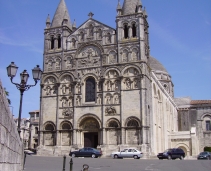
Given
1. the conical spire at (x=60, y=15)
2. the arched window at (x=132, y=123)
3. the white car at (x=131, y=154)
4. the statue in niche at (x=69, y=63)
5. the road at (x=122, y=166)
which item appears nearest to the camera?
the road at (x=122, y=166)

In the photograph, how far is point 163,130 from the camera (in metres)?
42.9

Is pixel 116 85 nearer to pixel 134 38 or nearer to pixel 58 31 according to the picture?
pixel 134 38

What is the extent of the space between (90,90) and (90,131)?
5.03 meters

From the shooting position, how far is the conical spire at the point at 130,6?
3753 centimetres

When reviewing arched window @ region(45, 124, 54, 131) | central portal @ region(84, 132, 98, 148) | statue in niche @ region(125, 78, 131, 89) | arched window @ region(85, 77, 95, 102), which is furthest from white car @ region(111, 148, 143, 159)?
arched window @ region(45, 124, 54, 131)

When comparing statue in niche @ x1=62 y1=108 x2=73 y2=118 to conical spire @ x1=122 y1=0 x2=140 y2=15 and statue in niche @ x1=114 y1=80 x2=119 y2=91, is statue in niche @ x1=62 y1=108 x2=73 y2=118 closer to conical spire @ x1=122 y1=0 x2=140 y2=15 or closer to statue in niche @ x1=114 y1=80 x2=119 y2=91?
statue in niche @ x1=114 y1=80 x2=119 y2=91

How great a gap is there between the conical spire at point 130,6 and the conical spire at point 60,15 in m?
8.29

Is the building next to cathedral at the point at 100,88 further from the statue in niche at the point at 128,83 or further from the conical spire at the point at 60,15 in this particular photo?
the conical spire at the point at 60,15

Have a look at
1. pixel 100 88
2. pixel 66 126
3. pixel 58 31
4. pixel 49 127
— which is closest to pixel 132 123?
pixel 100 88

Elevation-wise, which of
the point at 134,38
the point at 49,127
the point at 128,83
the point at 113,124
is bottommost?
the point at 49,127

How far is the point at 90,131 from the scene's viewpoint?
3603cm

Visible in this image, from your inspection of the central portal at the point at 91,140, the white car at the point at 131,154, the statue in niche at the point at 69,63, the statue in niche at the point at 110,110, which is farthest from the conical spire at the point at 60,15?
the white car at the point at 131,154

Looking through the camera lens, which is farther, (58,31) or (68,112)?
(58,31)

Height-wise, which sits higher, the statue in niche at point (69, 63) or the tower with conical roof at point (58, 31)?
the tower with conical roof at point (58, 31)
